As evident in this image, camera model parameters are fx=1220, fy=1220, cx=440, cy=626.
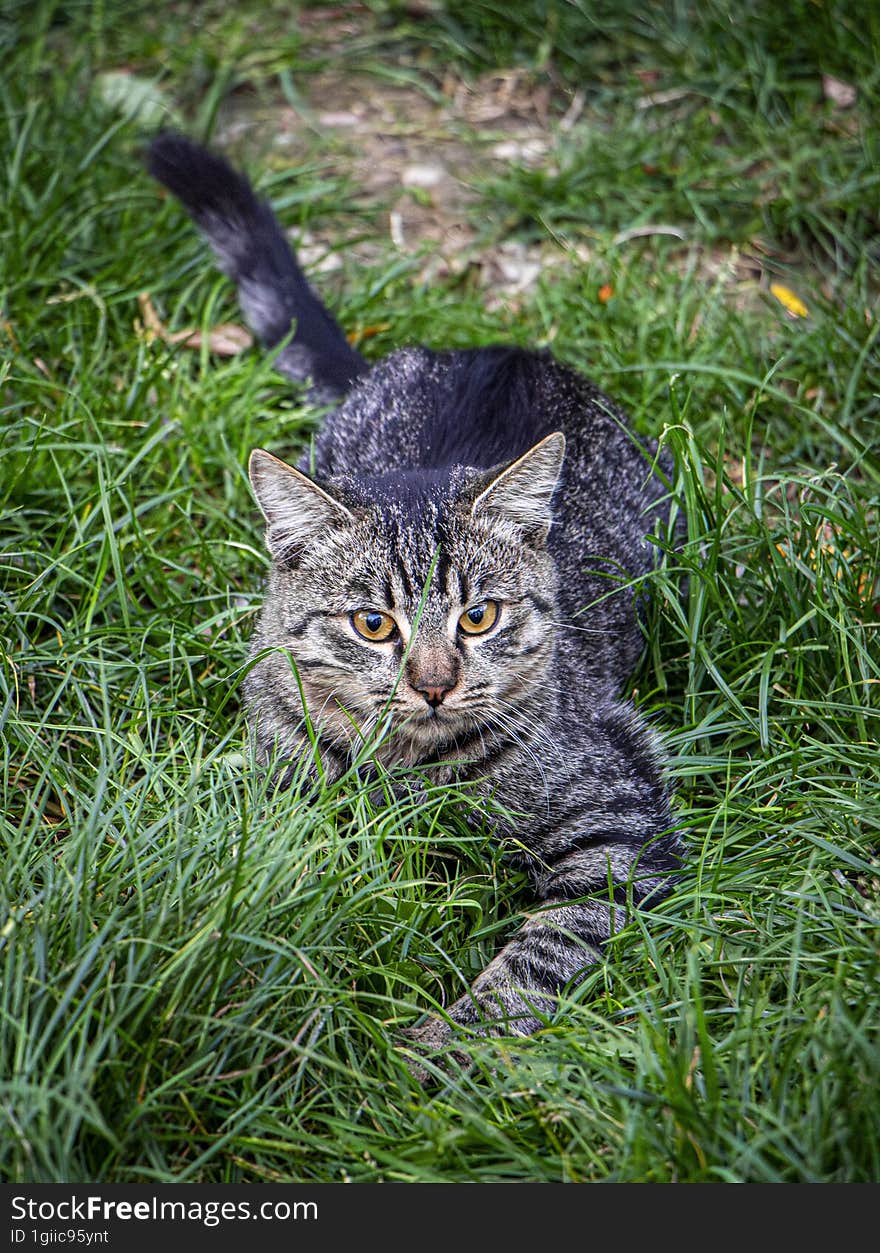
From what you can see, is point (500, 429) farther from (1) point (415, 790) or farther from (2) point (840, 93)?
(2) point (840, 93)

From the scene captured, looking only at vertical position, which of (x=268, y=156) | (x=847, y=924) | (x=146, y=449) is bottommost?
(x=847, y=924)

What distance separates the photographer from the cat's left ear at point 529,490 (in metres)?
3.65

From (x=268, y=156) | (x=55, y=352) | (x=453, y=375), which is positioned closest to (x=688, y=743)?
(x=453, y=375)

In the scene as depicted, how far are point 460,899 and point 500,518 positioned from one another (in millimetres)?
1150

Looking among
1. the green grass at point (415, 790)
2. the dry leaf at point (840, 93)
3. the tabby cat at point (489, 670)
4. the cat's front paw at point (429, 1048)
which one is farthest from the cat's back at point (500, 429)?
the dry leaf at point (840, 93)

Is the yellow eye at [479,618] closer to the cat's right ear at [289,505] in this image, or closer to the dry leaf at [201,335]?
the cat's right ear at [289,505]

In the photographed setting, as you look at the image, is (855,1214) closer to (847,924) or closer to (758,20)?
(847,924)

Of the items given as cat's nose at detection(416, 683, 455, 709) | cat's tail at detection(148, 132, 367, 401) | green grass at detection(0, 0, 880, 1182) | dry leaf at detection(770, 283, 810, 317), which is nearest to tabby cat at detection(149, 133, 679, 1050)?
cat's nose at detection(416, 683, 455, 709)

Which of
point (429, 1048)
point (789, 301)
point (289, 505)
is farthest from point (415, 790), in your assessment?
point (789, 301)

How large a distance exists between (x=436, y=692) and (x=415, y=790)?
41 centimetres

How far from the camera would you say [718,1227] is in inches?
102

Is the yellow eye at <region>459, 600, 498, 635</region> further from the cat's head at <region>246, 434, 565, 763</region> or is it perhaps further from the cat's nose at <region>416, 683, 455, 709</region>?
the cat's nose at <region>416, 683, 455, 709</region>

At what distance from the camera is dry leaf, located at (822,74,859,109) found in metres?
6.34

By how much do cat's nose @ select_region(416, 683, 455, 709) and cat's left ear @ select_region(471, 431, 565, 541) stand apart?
57 centimetres
